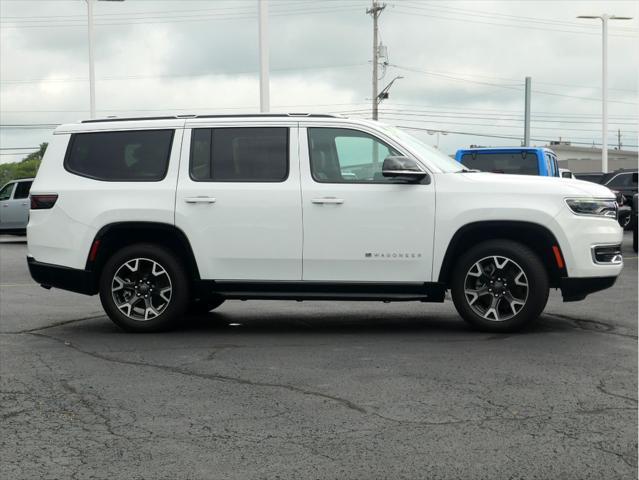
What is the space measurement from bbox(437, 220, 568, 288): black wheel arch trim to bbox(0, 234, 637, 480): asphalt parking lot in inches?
22.5

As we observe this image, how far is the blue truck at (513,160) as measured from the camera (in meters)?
16.1

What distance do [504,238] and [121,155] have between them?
3.70 m

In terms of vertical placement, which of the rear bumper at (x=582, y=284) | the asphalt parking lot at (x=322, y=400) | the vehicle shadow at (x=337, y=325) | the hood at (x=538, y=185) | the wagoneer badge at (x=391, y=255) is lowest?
the vehicle shadow at (x=337, y=325)

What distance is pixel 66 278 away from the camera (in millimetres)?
8484

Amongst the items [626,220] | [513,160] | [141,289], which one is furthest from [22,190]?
[141,289]

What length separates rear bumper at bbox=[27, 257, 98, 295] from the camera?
8422 mm

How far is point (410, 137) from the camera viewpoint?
8758mm

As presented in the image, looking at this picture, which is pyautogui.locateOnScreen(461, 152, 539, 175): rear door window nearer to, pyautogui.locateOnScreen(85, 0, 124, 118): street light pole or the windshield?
the windshield

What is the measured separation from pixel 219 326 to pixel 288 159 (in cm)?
190

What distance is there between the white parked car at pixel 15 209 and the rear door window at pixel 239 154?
19.3m

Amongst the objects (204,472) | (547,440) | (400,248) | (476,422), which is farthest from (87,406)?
(400,248)

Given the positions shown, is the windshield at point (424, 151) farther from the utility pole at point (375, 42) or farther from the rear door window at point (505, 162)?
the utility pole at point (375, 42)

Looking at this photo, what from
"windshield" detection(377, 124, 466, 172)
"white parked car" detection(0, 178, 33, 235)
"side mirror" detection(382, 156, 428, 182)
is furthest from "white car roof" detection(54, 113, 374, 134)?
"white parked car" detection(0, 178, 33, 235)

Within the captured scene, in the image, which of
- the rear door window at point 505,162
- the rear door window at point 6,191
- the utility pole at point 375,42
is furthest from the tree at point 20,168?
the rear door window at point 505,162
